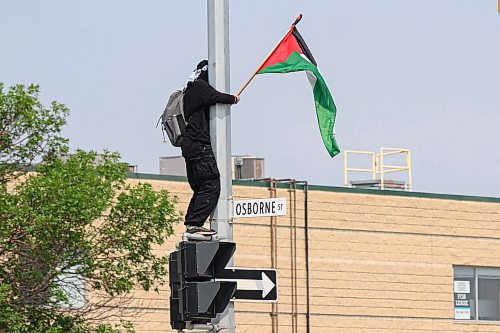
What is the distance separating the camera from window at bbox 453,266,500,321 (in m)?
36.2

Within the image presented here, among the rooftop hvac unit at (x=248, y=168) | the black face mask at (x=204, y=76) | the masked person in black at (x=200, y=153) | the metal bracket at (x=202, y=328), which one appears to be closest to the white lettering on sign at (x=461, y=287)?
the rooftop hvac unit at (x=248, y=168)

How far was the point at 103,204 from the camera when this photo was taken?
20.0 meters

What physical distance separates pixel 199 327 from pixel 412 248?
2517 centimetres

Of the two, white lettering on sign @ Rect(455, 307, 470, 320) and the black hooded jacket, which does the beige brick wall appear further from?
the black hooded jacket

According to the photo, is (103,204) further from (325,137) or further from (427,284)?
(427,284)

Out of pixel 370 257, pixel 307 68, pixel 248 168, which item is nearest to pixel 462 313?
pixel 370 257

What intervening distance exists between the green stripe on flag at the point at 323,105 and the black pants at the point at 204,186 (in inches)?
64.5

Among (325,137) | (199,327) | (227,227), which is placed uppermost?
(325,137)

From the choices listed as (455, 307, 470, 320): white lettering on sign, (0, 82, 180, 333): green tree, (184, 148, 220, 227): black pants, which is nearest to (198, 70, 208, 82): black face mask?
(184, 148, 220, 227): black pants

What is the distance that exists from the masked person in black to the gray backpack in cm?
5

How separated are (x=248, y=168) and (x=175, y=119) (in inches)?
902

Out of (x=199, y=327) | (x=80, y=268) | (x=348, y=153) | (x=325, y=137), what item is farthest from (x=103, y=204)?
(x=348, y=153)

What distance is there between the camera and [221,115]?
36.2ft

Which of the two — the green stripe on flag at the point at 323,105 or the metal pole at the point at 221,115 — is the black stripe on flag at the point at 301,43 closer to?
the green stripe on flag at the point at 323,105
